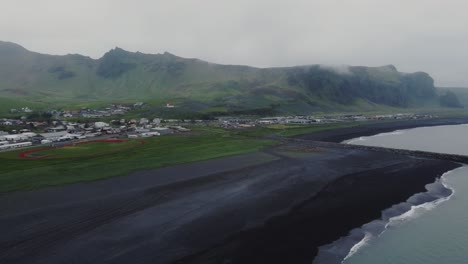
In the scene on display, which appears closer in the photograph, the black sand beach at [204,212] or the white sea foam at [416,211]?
the black sand beach at [204,212]

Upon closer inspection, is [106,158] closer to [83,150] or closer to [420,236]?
[83,150]

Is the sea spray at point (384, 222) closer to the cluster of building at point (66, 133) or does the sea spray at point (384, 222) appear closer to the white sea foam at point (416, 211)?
the white sea foam at point (416, 211)

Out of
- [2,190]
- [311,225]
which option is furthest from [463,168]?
[2,190]

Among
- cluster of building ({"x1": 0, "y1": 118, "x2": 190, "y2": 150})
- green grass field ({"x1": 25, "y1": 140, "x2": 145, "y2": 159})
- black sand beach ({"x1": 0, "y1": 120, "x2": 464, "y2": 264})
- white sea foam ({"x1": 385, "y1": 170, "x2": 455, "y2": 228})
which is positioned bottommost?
white sea foam ({"x1": 385, "y1": 170, "x2": 455, "y2": 228})

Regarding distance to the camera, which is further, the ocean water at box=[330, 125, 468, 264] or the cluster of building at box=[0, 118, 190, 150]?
the cluster of building at box=[0, 118, 190, 150]

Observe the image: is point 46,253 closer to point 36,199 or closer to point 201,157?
point 36,199

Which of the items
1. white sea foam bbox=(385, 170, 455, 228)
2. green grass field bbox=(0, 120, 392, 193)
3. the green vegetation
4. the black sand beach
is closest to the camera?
the black sand beach

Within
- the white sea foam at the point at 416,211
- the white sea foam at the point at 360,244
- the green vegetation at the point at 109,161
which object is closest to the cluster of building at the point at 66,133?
the green vegetation at the point at 109,161

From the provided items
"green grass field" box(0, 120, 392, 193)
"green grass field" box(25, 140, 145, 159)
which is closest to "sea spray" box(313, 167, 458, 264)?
"green grass field" box(0, 120, 392, 193)

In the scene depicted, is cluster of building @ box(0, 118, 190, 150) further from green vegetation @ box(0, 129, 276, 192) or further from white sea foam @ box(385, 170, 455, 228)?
white sea foam @ box(385, 170, 455, 228)
